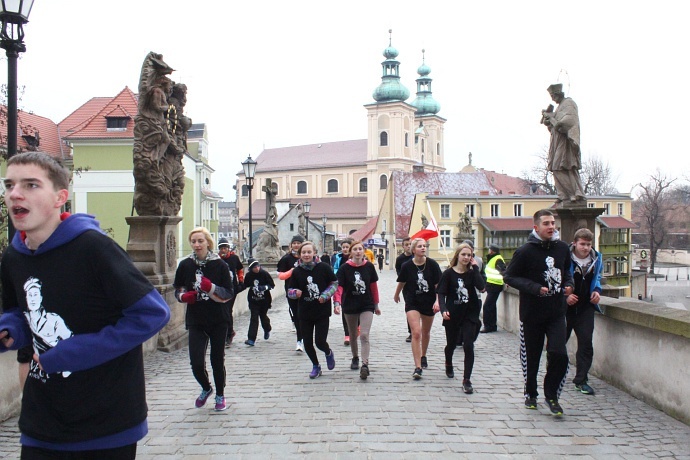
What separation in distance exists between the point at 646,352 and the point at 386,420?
294 centimetres

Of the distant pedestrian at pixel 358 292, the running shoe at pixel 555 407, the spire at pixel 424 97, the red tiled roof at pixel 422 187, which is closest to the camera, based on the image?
the running shoe at pixel 555 407

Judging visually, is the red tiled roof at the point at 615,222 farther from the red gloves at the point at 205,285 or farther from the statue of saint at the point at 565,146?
the red gloves at the point at 205,285

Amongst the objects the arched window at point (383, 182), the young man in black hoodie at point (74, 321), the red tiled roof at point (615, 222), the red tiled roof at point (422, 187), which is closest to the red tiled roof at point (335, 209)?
the arched window at point (383, 182)

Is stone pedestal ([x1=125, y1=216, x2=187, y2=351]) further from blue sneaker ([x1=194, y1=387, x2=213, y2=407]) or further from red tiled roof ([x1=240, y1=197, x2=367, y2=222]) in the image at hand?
red tiled roof ([x1=240, y1=197, x2=367, y2=222])

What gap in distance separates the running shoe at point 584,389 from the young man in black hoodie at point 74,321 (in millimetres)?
5813

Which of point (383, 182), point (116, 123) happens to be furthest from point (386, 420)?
point (383, 182)

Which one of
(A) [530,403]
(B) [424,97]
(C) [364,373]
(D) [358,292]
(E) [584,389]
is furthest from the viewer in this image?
(B) [424,97]

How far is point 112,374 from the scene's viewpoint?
112 inches

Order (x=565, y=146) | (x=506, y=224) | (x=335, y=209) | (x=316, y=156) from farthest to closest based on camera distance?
(x=316, y=156)
(x=335, y=209)
(x=506, y=224)
(x=565, y=146)

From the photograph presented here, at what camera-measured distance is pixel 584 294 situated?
7.45 metres

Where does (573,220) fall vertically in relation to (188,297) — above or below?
above

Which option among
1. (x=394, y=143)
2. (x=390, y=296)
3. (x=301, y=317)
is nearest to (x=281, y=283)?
(x=390, y=296)

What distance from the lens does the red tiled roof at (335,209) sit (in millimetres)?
107438

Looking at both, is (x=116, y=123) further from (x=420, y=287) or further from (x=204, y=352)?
(x=204, y=352)
